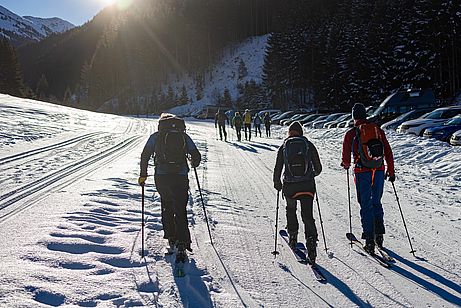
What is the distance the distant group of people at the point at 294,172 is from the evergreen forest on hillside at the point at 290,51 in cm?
3919

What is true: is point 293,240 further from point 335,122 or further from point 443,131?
point 335,122

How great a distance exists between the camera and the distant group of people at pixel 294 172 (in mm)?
5086

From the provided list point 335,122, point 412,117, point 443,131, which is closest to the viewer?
point 443,131

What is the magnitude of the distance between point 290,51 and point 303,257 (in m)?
57.8

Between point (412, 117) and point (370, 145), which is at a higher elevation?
point (412, 117)

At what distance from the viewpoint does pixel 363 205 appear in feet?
18.2

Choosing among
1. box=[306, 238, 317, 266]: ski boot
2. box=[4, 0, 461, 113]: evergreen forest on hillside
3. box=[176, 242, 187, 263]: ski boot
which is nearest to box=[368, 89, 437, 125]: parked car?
box=[4, 0, 461, 113]: evergreen forest on hillside

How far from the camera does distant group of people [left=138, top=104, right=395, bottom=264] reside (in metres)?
5.09

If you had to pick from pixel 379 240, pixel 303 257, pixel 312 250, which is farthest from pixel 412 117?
pixel 312 250

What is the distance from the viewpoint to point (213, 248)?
5.59 meters

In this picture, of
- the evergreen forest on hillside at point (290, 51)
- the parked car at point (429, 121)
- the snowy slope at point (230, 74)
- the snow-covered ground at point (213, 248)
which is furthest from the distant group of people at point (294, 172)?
the snowy slope at point (230, 74)

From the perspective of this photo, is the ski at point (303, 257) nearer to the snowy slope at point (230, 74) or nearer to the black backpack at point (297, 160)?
the black backpack at point (297, 160)

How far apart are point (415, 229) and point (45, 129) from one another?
71.7ft

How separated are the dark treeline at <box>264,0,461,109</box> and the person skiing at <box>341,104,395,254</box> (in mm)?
38801
